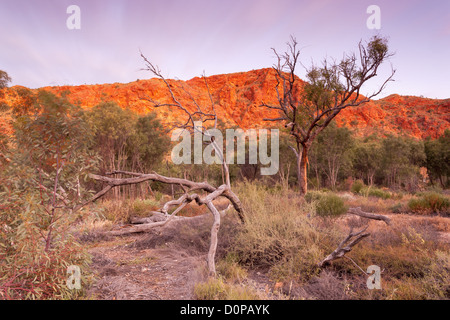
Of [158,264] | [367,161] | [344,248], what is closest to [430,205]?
[344,248]

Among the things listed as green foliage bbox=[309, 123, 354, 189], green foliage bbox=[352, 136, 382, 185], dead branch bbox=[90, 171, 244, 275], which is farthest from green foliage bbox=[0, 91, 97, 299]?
green foliage bbox=[352, 136, 382, 185]

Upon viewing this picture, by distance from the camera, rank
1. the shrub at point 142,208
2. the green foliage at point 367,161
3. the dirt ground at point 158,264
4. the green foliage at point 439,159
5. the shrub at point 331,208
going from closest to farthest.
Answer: the dirt ground at point 158,264, the shrub at point 331,208, the shrub at point 142,208, the green foliage at point 439,159, the green foliage at point 367,161

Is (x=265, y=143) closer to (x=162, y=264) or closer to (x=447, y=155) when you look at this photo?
(x=447, y=155)

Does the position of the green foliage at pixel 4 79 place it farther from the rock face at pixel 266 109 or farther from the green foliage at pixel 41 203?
the rock face at pixel 266 109

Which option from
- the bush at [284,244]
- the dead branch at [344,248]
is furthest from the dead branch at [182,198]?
the dead branch at [344,248]

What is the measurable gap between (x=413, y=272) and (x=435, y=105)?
81.2m

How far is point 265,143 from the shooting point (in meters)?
24.9

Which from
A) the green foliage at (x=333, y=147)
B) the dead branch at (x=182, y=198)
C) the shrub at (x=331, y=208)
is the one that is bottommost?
the shrub at (x=331, y=208)

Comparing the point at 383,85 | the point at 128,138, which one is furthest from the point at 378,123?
the point at 128,138

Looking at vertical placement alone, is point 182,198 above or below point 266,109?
below

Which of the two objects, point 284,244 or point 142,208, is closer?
point 284,244

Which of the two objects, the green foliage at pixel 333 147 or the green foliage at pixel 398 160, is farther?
the green foliage at pixel 398 160

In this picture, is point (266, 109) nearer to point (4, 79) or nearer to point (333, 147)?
point (333, 147)

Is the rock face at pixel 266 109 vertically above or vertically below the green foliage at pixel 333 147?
above
